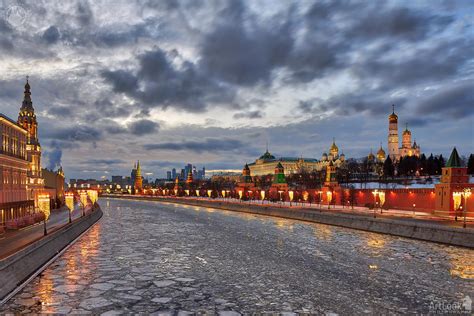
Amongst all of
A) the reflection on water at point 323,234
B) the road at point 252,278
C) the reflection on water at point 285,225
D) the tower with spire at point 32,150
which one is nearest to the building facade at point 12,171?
the tower with spire at point 32,150

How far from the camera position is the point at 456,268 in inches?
637

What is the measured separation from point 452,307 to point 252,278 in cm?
611

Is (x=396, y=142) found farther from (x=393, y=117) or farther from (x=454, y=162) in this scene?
(x=454, y=162)

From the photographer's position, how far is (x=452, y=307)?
10.8m

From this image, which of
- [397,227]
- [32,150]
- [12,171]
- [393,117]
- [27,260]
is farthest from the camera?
[393,117]

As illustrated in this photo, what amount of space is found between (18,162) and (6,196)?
289 inches

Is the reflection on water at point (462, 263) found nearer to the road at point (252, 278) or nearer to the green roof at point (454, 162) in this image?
the road at point (252, 278)

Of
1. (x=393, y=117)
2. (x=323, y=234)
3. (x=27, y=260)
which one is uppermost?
(x=393, y=117)

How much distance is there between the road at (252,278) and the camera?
10906 millimetres

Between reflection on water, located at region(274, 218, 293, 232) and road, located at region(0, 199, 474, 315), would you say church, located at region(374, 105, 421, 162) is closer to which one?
reflection on water, located at region(274, 218, 293, 232)

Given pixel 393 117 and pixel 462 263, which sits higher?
pixel 393 117

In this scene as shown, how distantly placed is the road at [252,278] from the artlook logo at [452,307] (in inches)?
3.8

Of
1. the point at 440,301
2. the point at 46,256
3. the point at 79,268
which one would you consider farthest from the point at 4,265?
the point at 440,301

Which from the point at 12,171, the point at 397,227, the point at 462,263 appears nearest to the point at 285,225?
the point at 397,227
